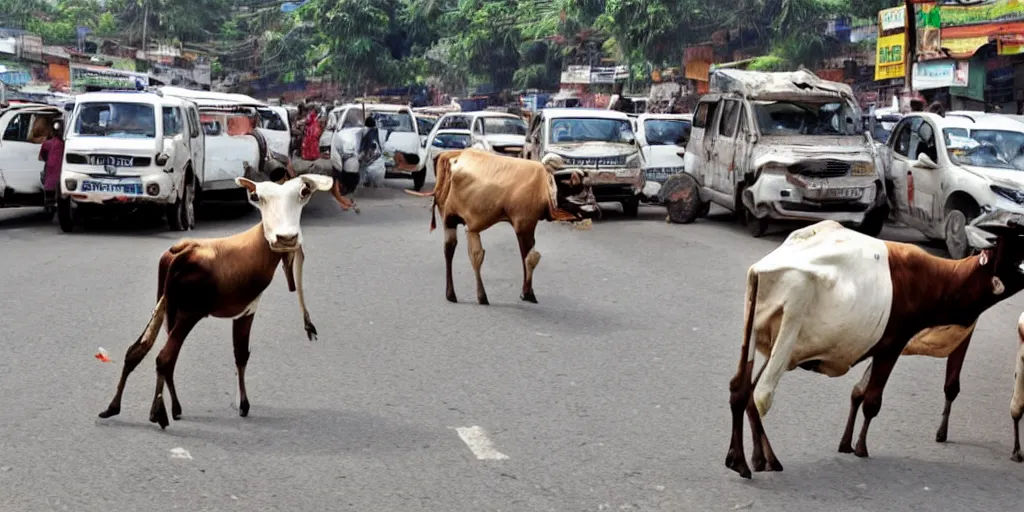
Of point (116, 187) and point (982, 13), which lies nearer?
point (116, 187)

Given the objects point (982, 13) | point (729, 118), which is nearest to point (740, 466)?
point (729, 118)

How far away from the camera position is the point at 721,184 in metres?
17.4

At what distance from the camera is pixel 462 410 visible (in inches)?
274

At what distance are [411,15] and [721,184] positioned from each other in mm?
58125

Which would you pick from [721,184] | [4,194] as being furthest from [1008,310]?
[4,194]

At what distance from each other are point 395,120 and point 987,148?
13924mm

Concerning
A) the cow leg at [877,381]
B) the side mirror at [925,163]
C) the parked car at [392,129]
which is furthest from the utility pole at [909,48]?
the cow leg at [877,381]

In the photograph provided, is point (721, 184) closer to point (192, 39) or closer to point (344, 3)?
point (344, 3)

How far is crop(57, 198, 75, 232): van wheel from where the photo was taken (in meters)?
16.2

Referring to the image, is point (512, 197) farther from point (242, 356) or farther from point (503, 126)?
point (503, 126)

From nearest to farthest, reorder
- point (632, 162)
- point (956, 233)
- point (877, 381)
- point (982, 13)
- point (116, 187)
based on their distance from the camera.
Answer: point (877, 381)
point (956, 233)
point (116, 187)
point (632, 162)
point (982, 13)

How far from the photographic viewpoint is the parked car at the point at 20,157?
55.7 feet

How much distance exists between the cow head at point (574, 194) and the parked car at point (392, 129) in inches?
539

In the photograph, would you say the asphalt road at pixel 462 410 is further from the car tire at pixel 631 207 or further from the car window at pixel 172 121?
the car tire at pixel 631 207
